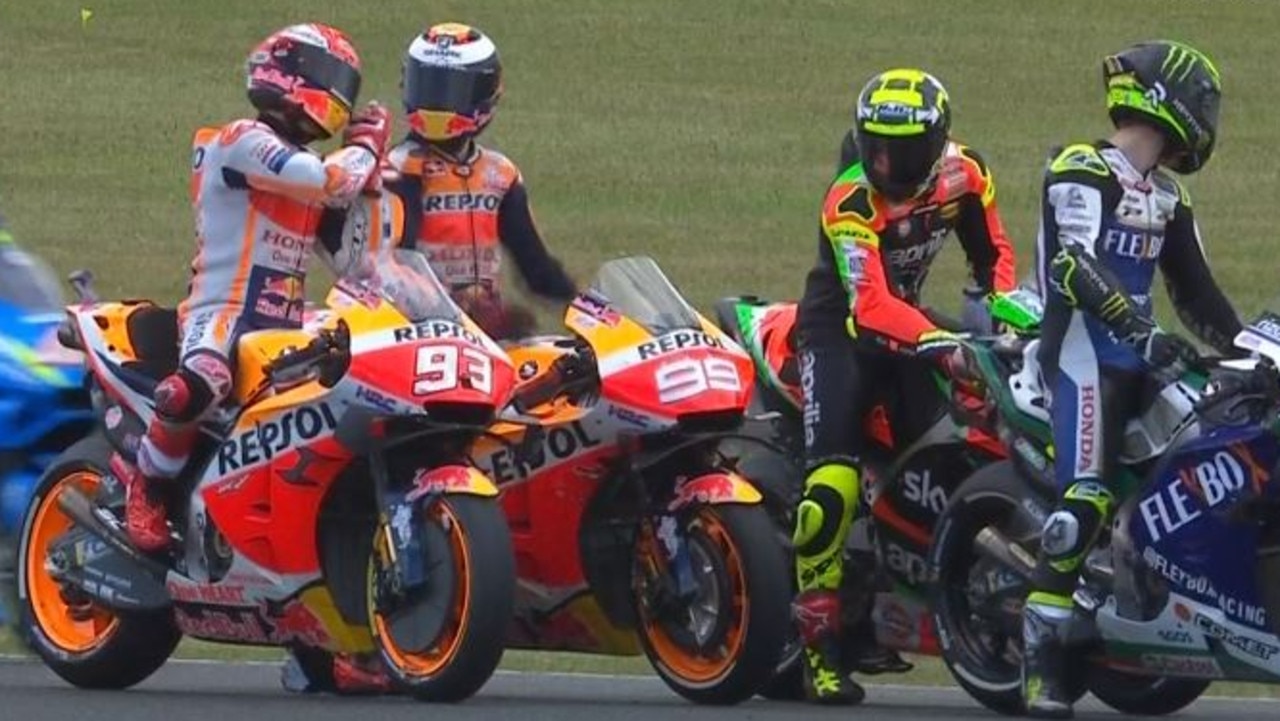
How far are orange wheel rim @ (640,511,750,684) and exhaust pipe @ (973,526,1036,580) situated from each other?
78 centimetres

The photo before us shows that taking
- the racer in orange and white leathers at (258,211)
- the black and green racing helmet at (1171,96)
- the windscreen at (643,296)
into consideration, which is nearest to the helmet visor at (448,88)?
the racer in orange and white leathers at (258,211)

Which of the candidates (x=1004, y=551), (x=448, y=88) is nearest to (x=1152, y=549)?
(x=1004, y=551)

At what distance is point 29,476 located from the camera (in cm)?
1302

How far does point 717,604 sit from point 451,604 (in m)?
0.80

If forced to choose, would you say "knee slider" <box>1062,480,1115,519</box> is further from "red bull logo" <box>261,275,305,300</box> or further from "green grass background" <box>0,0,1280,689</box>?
"green grass background" <box>0,0,1280,689</box>

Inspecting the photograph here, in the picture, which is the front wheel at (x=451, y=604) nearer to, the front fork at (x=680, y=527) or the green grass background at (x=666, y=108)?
the front fork at (x=680, y=527)

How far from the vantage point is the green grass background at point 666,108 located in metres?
26.5

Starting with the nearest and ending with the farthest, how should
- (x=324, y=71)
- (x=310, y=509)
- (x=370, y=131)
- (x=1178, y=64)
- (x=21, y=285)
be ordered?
(x=1178, y=64), (x=310, y=509), (x=370, y=131), (x=324, y=71), (x=21, y=285)

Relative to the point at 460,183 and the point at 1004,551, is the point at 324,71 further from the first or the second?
the point at 1004,551

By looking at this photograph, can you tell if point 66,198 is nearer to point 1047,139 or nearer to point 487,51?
point 1047,139

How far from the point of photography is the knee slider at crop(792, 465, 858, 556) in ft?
38.2

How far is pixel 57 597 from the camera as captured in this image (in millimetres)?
12195

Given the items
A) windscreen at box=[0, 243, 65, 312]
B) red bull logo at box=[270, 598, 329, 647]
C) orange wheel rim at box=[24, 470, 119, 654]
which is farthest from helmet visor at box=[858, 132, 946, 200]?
windscreen at box=[0, 243, 65, 312]

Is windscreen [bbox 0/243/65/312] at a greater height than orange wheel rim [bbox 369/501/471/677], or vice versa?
orange wheel rim [bbox 369/501/471/677]
